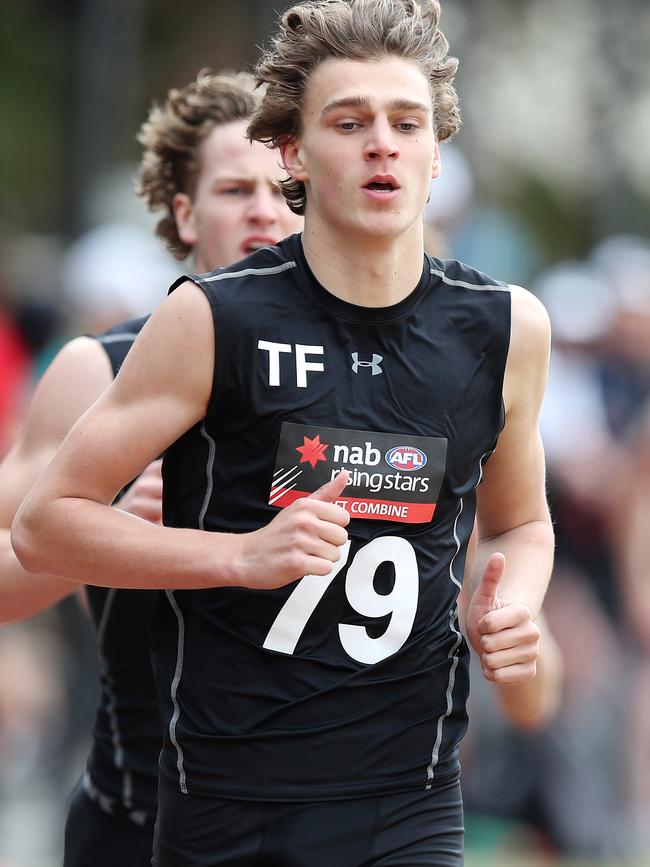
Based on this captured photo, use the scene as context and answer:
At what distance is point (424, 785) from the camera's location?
3270 millimetres

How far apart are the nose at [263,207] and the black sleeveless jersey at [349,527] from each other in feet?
3.44

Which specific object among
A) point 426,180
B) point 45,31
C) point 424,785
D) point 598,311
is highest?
point 45,31

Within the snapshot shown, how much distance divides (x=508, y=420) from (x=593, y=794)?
16.0 feet

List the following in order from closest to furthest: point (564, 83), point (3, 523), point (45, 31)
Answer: point (3, 523), point (564, 83), point (45, 31)

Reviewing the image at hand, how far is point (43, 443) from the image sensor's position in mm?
4098

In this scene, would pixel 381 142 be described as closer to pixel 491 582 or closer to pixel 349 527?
pixel 349 527

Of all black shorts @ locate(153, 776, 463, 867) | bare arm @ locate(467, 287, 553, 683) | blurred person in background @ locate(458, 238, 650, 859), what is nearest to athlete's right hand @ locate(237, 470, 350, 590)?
bare arm @ locate(467, 287, 553, 683)

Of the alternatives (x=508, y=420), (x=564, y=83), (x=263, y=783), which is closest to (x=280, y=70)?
(x=508, y=420)

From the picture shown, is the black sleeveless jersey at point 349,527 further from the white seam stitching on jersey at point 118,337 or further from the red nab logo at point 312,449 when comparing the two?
the white seam stitching on jersey at point 118,337

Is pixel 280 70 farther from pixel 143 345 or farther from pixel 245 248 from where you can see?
pixel 245 248

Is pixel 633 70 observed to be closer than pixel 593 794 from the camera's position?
No

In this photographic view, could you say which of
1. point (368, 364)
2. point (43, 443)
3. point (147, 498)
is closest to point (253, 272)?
point (368, 364)

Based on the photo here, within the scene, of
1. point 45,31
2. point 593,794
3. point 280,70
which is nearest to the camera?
point 280,70

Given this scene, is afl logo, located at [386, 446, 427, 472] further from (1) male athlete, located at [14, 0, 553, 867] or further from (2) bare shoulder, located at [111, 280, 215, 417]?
(2) bare shoulder, located at [111, 280, 215, 417]
